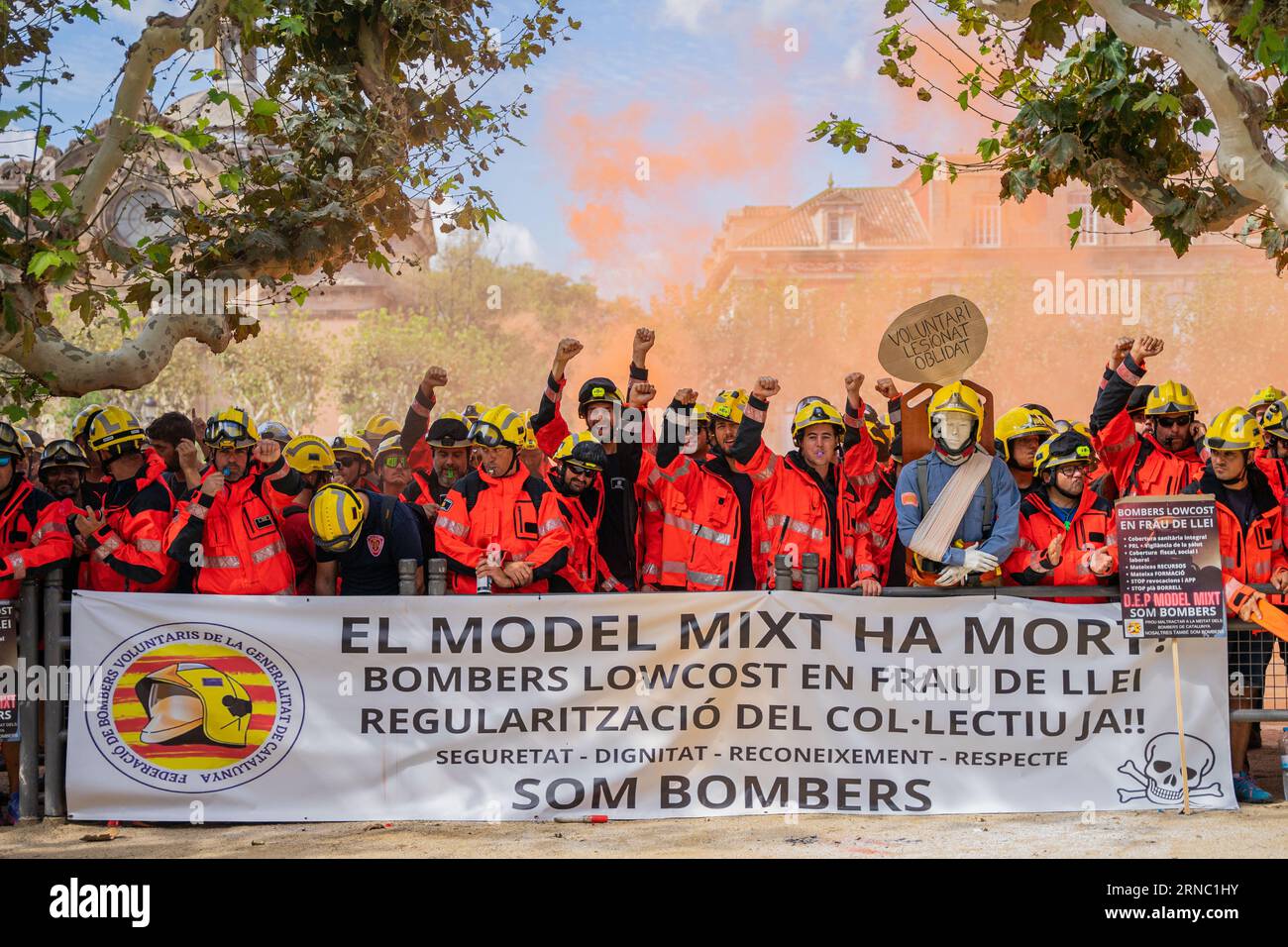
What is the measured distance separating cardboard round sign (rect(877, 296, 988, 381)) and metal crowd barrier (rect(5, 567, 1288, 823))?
145 centimetres

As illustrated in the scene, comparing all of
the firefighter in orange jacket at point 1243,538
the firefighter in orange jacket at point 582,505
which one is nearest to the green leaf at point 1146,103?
the firefighter in orange jacket at point 1243,538

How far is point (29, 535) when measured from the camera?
8203mm

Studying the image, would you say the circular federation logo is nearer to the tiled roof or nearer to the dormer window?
the tiled roof

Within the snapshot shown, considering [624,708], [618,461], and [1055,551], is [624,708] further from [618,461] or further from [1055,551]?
[1055,551]

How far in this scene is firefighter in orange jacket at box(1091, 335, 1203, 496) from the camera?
9156mm

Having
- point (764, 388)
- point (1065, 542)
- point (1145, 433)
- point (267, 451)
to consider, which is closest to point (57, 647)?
point (267, 451)

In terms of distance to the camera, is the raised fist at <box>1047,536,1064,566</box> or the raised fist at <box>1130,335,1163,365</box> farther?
the raised fist at <box>1130,335,1163,365</box>

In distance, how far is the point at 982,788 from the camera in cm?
785

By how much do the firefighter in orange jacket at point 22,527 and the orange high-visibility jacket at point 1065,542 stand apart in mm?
5410

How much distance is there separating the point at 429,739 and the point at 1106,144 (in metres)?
6.27

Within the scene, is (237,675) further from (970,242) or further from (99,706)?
(970,242)

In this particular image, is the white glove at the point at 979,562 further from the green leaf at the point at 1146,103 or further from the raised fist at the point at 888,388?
the green leaf at the point at 1146,103

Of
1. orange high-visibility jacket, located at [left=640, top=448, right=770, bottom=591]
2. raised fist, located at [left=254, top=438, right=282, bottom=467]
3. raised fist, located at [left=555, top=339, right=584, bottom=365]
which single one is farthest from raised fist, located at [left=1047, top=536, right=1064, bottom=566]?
raised fist, located at [left=254, top=438, right=282, bottom=467]

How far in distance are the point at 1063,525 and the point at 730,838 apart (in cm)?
276
